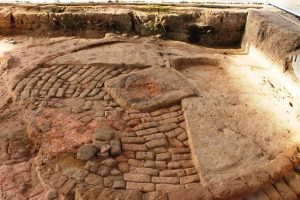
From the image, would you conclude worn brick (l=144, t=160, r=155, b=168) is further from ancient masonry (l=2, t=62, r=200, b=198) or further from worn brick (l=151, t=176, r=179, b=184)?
worn brick (l=151, t=176, r=179, b=184)

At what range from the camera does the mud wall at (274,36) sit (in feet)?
14.2

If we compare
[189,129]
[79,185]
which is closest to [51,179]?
[79,185]

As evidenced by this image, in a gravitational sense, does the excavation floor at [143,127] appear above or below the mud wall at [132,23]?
below

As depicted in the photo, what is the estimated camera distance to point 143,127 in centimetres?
341

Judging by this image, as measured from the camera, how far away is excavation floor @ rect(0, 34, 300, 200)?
109 inches

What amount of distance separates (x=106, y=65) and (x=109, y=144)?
1.75 meters

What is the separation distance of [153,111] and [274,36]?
7.33ft

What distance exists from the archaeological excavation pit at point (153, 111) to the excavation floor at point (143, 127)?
0.04ft

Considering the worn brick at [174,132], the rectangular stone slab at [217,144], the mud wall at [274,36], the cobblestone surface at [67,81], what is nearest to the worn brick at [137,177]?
the rectangular stone slab at [217,144]

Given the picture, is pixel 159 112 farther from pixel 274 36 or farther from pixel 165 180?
pixel 274 36

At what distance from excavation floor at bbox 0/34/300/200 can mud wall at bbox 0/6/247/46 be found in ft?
4.09

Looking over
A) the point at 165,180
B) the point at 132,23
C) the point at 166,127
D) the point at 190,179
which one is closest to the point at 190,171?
the point at 190,179

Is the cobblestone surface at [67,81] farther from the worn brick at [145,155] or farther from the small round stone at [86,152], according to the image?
the worn brick at [145,155]

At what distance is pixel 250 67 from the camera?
4816 mm
